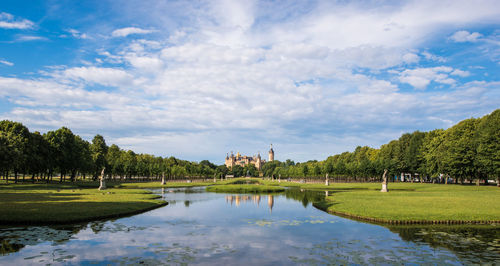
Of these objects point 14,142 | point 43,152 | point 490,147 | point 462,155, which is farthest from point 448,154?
point 43,152

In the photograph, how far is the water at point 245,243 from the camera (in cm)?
1797

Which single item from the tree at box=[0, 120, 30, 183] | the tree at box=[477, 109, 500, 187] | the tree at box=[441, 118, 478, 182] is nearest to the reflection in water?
the tree at box=[477, 109, 500, 187]

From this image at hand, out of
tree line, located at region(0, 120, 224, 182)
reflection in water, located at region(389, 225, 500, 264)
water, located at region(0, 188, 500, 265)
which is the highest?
tree line, located at region(0, 120, 224, 182)

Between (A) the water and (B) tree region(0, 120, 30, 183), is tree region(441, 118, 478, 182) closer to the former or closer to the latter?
(A) the water

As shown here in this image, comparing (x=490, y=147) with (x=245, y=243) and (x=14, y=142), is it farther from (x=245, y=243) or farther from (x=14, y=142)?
(x=14, y=142)

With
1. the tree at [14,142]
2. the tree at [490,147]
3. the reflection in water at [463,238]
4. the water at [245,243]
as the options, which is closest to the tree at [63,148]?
the tree at [14,142]

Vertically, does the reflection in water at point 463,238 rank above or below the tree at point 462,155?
below

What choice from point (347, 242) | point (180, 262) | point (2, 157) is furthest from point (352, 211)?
point (2, 157)

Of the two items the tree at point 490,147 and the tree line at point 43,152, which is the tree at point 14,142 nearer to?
the tree line at point 43,152

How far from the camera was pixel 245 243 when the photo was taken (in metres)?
22.0

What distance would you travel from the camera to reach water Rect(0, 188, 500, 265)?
18.0 meters

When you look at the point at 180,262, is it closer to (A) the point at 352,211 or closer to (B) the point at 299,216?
(B) the point at 299,216

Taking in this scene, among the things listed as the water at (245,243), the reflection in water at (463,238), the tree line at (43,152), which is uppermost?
the tree line at (43,152)

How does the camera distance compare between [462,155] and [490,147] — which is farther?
[462,155]
